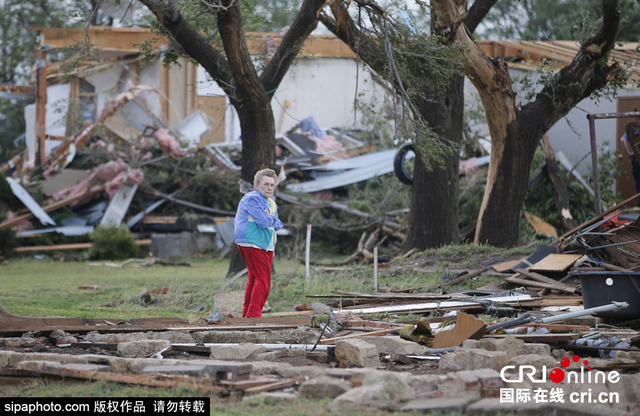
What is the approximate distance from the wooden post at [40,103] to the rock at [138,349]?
15.3 metres

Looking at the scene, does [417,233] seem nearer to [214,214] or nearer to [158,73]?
[214,214]

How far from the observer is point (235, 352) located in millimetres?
5496

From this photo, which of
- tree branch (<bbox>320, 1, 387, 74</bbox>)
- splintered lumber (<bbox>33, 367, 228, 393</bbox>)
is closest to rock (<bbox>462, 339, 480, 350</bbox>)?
splintered lumber (<bbox>33, 367, 228, 393</bbox>)

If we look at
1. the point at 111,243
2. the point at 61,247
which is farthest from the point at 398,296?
the point at 61,247

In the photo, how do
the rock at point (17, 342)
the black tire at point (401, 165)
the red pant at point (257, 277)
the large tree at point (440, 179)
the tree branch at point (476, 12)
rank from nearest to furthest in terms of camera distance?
the rock at point (17, 342) < the red pant at point (257, 277) < the large tree at point (440, 179) < the tree branch at point (476, 12) < the black tire at point (401, 165)

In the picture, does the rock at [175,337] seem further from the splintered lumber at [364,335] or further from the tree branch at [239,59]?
the tree branch at [239,59]

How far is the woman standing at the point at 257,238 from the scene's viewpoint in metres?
7.73

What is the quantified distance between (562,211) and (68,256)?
11.8m

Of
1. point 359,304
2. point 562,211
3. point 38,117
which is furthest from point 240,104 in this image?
point 38,117

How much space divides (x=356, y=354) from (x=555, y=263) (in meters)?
4.93

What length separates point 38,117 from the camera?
19672 mm

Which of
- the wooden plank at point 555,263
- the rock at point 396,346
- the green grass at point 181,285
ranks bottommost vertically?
the green grass at point 181,285

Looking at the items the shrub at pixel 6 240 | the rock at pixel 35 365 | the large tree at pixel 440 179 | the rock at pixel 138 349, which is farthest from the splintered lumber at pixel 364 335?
the shrub at pixel 6 240

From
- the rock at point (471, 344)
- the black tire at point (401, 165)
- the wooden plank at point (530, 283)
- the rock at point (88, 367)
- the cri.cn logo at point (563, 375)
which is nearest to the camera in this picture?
the cri.cn logo at point (563, 375)
